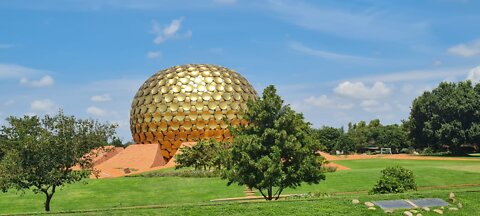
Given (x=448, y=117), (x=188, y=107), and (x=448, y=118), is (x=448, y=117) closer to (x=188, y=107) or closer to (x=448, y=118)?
(x=448, y=118)

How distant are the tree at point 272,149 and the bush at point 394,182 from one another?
278cm

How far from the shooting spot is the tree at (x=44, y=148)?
1797cm

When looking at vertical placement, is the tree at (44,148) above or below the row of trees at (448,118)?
below

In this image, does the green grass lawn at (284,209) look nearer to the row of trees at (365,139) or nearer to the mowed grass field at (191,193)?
the mowed grass field at (191,193)

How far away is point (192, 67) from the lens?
5341 cm

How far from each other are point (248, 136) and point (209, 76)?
111ft

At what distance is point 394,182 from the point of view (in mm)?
19516

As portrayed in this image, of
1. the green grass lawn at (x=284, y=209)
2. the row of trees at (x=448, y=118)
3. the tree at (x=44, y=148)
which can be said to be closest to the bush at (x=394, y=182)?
the green grass lawn at (x=284, y=209)

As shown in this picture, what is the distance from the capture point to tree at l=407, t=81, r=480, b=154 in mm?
55938

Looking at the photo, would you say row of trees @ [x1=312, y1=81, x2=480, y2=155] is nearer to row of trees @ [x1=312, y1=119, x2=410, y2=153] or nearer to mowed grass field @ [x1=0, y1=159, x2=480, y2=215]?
row of trees @ [x1=312, y1=119, x2=410, y2=153]

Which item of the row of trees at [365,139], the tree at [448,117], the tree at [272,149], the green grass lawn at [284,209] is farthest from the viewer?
the row of trees at [365,139]

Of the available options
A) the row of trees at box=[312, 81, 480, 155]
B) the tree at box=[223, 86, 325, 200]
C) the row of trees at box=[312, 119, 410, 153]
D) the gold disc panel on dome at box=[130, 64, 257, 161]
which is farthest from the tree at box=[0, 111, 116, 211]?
the row of trees at box=[312, 119, 410, 153]

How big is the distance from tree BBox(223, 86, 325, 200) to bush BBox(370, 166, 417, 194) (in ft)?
9.13

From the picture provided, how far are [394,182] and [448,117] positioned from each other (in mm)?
42014
